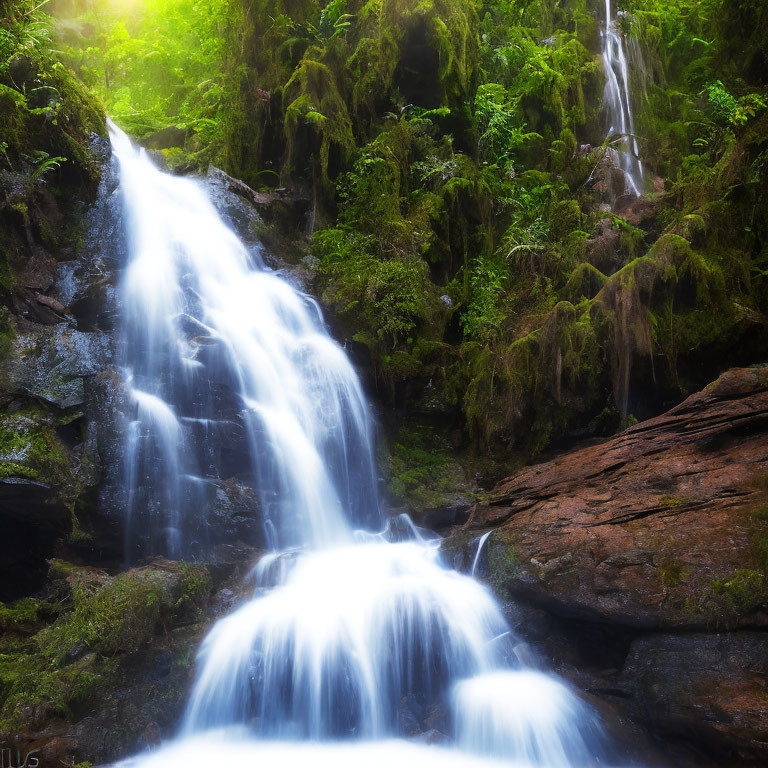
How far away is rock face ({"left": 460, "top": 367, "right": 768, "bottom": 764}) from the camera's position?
441cm

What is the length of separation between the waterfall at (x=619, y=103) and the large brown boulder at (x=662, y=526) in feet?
27.0

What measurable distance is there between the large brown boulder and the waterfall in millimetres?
8241

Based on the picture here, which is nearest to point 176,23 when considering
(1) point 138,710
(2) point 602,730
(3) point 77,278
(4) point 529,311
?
(3) point 77,278

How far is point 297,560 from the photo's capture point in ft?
23.4

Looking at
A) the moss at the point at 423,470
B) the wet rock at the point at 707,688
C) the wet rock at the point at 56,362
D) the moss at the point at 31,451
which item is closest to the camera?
the wet rock at the point at 707,688

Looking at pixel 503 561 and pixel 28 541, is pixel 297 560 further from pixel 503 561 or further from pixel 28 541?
pixel 28 541

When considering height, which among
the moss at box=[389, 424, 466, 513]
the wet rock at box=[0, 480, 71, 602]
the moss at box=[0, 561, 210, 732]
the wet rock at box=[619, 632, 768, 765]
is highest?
the moss at box=[389, 424, 466, 513]

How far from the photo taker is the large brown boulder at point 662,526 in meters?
4.71

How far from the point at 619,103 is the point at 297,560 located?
1420 cm

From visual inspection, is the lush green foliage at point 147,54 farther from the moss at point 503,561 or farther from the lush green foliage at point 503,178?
the moss at point 503,561

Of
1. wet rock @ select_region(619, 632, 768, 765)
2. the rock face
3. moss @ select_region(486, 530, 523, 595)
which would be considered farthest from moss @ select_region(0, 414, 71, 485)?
wet rock @ select_region(619, 632, 768, 765)

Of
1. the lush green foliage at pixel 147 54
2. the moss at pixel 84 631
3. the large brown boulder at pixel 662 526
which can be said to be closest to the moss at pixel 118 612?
the moss at pixel 84 631

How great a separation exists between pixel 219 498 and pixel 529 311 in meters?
6.32

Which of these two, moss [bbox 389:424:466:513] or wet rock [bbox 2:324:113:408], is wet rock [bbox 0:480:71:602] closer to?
wet rock [bbox 2:324:113:408]
